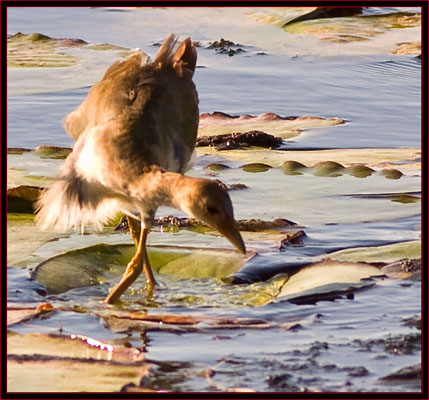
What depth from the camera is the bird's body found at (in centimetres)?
677

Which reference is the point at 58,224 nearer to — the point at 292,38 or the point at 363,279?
the point at 363,279

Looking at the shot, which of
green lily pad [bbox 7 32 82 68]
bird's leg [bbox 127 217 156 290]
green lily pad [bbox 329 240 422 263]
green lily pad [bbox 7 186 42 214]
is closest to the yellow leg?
bird's leg [bbox 127 217 156 290]

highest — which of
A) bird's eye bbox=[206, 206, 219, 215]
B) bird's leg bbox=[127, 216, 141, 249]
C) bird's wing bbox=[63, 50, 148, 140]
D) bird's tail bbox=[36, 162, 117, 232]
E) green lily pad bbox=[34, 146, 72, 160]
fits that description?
bird's wing bbox=[63, 50, 148, 140]

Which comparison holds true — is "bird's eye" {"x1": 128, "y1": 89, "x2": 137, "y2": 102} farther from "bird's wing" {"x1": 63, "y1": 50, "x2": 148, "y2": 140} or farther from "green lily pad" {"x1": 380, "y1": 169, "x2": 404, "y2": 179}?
"green lily pad" {"x1": 380, "y1": 169, "x2": 404, "y2": 179}

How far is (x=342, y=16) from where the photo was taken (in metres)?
14.2

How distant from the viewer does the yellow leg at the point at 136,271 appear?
22.1ft

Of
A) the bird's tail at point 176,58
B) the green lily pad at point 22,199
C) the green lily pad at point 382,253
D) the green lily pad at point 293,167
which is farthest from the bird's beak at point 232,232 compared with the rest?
the green lily pad at point 293,167

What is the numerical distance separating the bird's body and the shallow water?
0.34 m

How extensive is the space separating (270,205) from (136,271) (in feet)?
5.27

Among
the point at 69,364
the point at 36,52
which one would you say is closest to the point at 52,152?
the point at 36,52

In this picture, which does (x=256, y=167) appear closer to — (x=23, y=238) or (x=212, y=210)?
(x=23, y=238)

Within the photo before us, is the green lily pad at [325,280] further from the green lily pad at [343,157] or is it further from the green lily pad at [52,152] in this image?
the green lily pad at [52,152]

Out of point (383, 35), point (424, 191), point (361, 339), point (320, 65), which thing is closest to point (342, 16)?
point (383, 35)

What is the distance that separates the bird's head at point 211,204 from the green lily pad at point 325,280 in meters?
0.53
